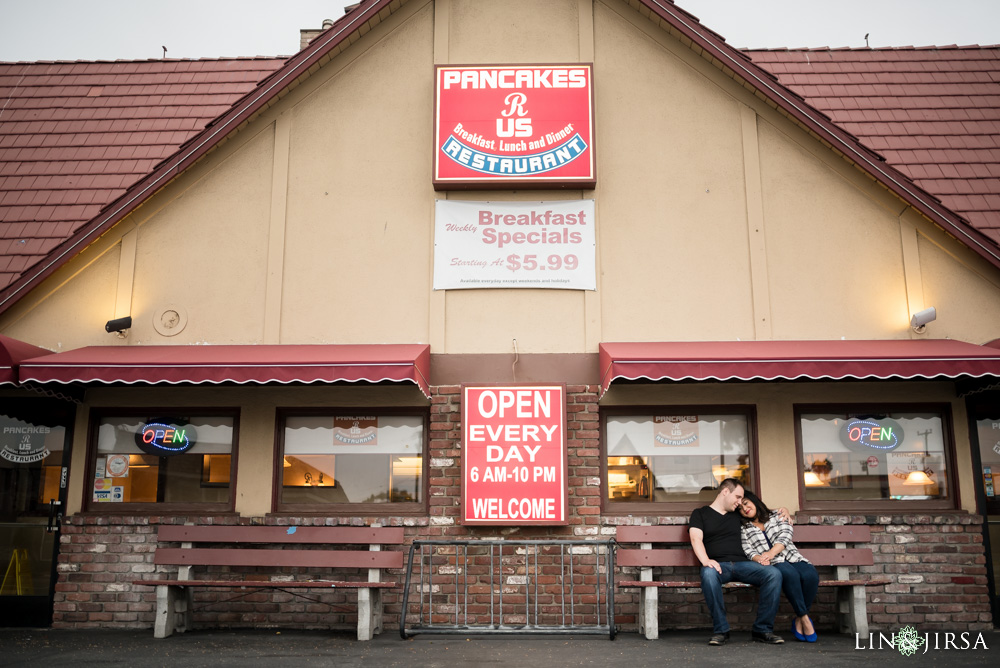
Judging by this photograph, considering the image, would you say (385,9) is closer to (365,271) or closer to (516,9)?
(516,9)

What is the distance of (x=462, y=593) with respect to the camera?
7898mm

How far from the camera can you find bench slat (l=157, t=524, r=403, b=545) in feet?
25.7

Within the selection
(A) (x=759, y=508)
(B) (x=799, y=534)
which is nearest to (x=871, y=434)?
(B) (x=799, y=534)

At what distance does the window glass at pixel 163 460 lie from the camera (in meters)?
8.39

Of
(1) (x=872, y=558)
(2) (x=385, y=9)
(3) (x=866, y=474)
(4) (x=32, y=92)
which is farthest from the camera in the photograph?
(4) (x=32, y=92)

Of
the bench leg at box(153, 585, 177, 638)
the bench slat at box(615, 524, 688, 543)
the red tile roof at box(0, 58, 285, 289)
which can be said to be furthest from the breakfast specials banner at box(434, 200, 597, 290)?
the red tile roof at box(0, 58, 285, 289)

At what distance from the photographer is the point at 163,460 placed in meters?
8.48

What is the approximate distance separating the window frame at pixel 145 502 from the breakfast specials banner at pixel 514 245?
2.70 meters

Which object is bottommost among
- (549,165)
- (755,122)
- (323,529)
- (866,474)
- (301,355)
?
(323,529)

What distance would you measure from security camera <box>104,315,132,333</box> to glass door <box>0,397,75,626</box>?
99 centimetres

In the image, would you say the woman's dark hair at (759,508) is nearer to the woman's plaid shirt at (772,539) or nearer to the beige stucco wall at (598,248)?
the woman's plaid shirt at (772,539)

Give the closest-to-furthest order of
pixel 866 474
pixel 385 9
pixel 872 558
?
pixel 872 558, pixel 866 474, pixel 385 9

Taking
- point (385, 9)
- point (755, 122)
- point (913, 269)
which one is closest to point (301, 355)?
point (385, 9)

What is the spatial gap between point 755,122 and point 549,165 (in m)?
2.32
